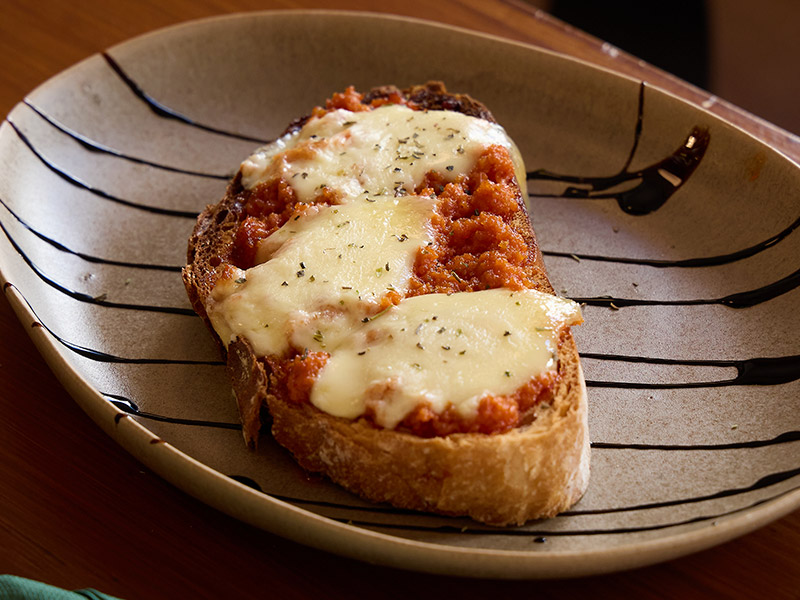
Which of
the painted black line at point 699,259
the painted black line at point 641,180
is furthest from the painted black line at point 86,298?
the painted black line at point 641,180

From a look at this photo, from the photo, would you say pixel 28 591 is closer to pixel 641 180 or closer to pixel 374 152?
pixel 374 152

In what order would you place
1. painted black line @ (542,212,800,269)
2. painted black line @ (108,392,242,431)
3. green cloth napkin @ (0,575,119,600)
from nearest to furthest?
1. green cloth napkin @ (0,575,119,600)
2. painted black line @ (108,392,242,431)
3. painted black line @ (542,212,800,269)

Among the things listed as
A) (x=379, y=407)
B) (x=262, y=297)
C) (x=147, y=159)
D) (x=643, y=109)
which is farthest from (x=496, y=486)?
(x=147, y=159)

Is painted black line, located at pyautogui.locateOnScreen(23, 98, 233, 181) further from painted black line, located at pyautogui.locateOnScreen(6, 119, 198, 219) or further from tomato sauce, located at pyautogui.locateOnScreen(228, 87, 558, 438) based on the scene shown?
tomato sauce, located at pyautogui.locateOnScreen(228, 87, 558, 438)

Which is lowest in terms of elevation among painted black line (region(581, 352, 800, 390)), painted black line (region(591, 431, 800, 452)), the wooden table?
the wooden table

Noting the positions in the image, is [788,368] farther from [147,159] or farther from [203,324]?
[147,159]

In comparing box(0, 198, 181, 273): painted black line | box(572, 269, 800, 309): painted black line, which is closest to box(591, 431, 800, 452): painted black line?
box(572, 269, 800, 309): painted black line

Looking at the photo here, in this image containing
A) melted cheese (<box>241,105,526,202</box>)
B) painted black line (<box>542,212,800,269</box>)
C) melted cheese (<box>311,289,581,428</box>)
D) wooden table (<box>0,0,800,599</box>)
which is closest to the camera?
wooden table (<box>0,0,800,599</box>)

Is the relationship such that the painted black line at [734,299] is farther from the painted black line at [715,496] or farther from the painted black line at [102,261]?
the painted black line at [102,261]
